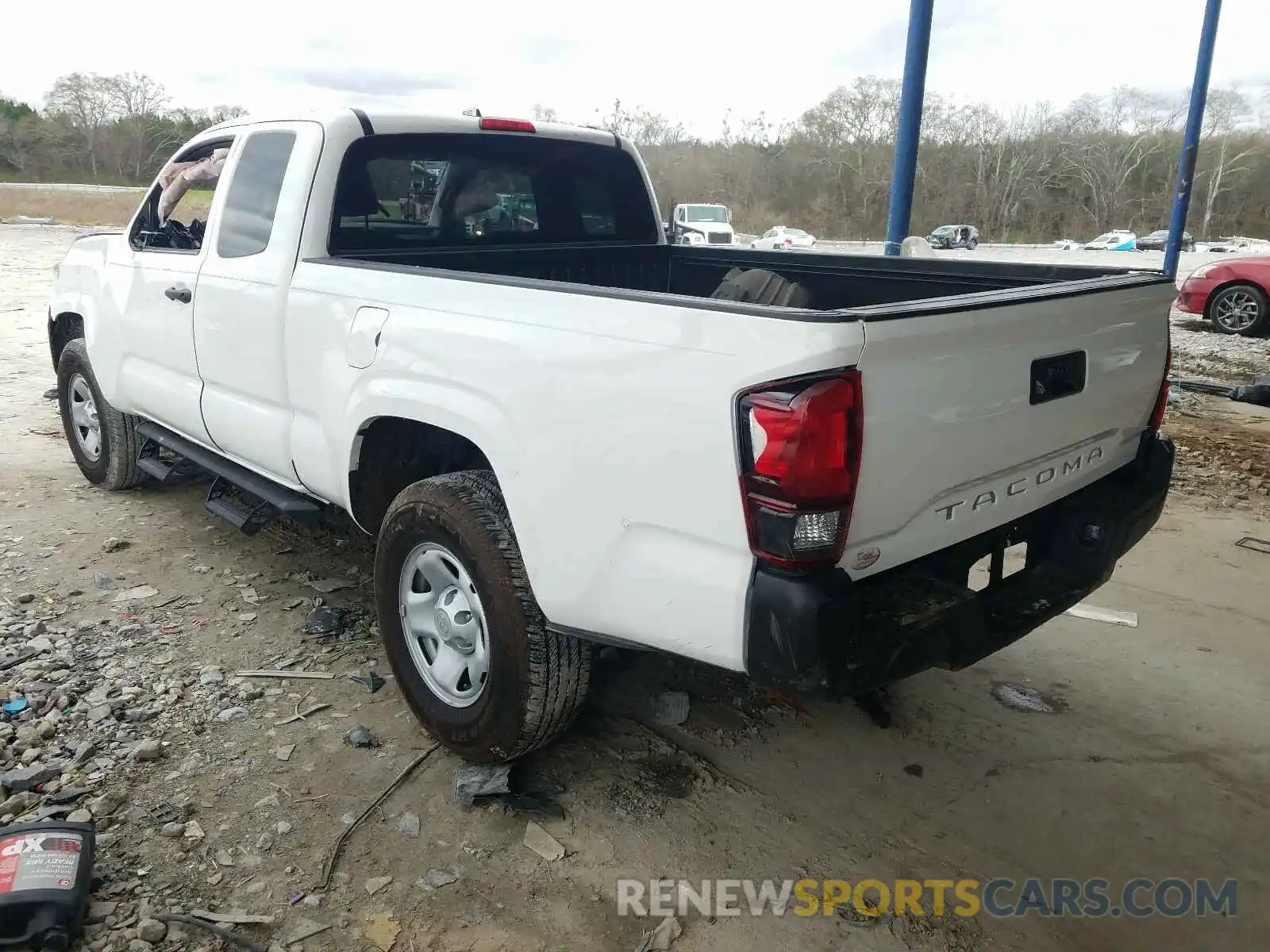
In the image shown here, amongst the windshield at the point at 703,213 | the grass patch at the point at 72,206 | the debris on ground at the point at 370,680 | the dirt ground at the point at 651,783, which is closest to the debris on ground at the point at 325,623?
the dirt ground at the point at 651,783

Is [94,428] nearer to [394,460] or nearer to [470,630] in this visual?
[394,460]

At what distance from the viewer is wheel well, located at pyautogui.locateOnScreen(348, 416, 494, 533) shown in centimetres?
305

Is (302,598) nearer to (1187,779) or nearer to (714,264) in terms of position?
(714,264)

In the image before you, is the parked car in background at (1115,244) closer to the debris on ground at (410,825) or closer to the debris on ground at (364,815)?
the debris on ground at (364,815)

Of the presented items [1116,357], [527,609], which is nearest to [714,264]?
[1116,357]

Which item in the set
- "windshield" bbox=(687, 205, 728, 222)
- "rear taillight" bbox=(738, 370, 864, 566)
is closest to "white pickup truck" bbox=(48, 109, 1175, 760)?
"rear taillight" bbox=(738, 370, 864, 566)

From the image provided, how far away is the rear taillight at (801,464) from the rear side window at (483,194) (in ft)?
6.97

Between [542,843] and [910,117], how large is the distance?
6095mm

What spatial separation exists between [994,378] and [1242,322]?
11.9 meters

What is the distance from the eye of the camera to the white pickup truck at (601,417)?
77.5 inches

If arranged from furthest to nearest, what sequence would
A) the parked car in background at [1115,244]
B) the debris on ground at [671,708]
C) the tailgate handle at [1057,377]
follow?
the parked car in background at [1115,244]
the debris on ground at [671,708]
the tailgate handle at [1057,377]

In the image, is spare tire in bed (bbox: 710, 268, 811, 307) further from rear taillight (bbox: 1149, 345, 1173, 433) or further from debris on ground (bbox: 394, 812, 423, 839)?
debris on ground (bbox: 394, 812, 423, 839)

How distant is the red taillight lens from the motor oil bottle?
2.88 metres

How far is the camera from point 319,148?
11.1 ft
